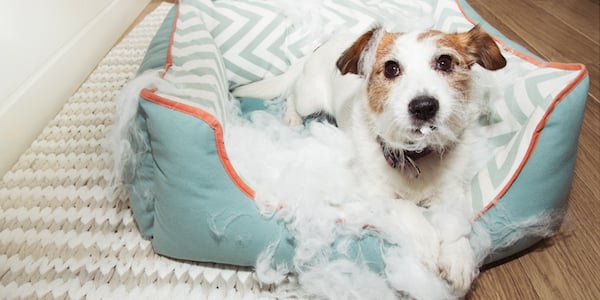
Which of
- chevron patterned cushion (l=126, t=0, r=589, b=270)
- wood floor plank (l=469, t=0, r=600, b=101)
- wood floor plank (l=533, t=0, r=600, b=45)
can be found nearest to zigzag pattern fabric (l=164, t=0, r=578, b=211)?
chevron patterned cushion (l=126, t=0, r=589, b=270)

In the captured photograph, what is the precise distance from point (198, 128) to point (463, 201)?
2.24ft

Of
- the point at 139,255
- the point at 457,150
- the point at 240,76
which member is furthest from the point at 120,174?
the point at 457,150

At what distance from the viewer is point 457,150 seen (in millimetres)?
1110

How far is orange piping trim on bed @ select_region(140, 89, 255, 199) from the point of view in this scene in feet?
3.42

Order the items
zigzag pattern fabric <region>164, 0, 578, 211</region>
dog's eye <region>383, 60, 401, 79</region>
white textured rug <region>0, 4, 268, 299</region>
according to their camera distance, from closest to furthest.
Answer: dog's eye <region>383, 60, 401, 79</region> < white textured rug <region>0, 4, 268, 299</region> < zigzag pattern fabric <region>164, 0, 578, 211</region>

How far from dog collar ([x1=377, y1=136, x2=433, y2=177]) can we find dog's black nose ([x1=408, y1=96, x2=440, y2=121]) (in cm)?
15

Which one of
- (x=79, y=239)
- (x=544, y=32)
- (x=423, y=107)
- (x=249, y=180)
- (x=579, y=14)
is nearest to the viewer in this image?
(x=423, y=107)

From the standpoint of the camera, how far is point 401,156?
1.06 meters

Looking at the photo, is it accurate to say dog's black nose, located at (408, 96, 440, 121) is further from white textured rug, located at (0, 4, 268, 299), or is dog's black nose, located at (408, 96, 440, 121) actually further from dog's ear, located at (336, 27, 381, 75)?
white textured rug, located at (0, 4, 268, 299)

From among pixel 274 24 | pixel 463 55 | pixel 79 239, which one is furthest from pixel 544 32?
pixel 79 239

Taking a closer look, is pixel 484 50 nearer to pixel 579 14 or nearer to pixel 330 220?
pixel 330 220

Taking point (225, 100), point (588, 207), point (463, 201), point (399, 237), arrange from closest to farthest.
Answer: point (399, 237), point (463, 201), point (588, 207), point (225, 100)

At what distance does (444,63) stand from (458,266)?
45cm

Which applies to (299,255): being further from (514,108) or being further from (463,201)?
(514,108)
